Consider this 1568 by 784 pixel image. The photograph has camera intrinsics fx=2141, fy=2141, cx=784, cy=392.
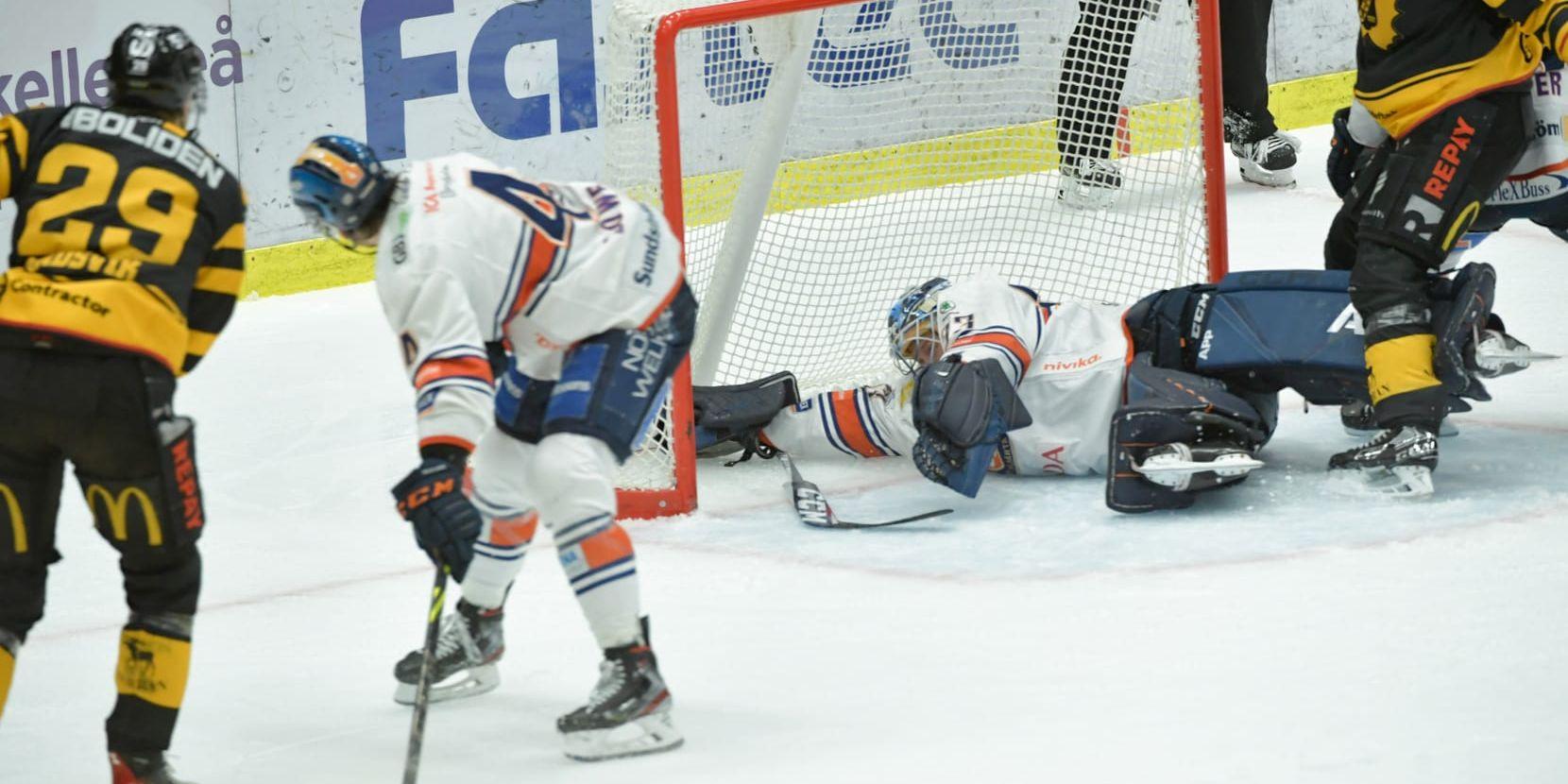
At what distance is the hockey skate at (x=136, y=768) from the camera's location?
3107 mm

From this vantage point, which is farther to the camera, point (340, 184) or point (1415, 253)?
point (1415, 253)

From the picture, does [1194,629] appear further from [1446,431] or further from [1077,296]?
[1077,296]

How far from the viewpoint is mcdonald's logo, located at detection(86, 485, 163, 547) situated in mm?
3057

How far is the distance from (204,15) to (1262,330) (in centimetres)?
371

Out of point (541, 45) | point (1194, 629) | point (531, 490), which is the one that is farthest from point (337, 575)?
point (541, 45)

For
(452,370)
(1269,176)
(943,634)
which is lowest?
(1269,176)

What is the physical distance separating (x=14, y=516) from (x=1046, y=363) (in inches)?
96.2

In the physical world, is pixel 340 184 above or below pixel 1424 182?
above

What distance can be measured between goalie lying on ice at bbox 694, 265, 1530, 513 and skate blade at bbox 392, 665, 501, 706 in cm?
128

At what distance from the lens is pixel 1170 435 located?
4441mm

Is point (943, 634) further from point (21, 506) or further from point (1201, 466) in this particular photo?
point (21, 506)

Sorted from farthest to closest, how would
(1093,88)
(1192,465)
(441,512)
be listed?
(1093,88) < (1192,465) < (441,512)

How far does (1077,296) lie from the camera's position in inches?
227

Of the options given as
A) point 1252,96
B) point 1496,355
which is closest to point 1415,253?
point 1496,355
